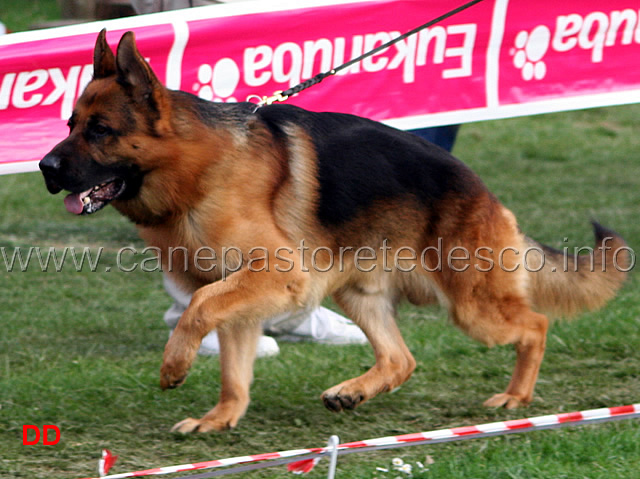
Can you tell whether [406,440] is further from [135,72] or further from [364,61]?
[364,61]

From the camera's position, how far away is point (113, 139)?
3359 mm

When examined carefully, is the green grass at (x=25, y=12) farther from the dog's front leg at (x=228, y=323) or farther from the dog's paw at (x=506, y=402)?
the dog's paw at (x=506, y=402)

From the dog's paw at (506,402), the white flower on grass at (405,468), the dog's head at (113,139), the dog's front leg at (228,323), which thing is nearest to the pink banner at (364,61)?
the dog's head at (113,139)

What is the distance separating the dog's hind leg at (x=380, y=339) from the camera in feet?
13.5

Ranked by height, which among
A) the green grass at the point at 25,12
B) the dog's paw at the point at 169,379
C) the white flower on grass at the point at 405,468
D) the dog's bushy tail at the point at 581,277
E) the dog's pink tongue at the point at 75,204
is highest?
the dog's pink tongue at the point at 75,204

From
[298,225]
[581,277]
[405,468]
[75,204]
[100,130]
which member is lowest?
[405,468]

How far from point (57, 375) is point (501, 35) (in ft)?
10.1

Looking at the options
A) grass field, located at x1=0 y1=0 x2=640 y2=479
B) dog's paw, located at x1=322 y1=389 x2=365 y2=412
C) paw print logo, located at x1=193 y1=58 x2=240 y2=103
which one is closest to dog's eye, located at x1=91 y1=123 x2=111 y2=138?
grass field, located at x1=0 y1=0 x2=640 y2=479

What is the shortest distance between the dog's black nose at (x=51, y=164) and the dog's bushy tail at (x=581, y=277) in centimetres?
208

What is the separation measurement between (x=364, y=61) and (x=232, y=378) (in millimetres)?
2164

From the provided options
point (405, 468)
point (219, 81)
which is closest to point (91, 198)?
point (405, 468)

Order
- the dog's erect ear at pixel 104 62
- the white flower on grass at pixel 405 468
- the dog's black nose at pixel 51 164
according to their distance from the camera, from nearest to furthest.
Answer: the white flower on grass at pixel 405 468, the dog's black nose at pixel 51 164, the dog's erect ear at pixel 104 62

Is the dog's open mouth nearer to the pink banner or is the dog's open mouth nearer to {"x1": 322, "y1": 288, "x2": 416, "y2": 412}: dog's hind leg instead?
{"x1": 322, "y1": 288, "x2": 416, "y2": 412}: dog's hind leg

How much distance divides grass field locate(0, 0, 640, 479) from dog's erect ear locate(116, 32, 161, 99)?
1333 millimetres
